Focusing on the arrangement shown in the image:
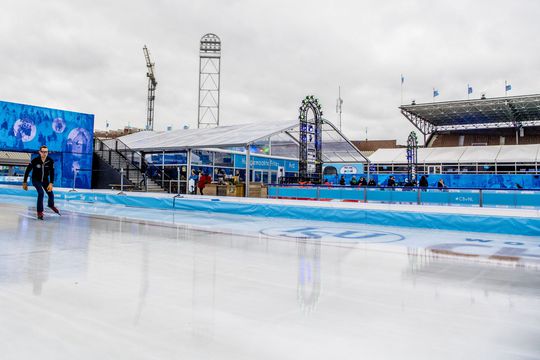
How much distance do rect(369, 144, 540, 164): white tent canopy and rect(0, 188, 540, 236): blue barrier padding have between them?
22.6 metres

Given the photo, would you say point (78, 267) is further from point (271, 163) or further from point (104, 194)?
point (271, 163)

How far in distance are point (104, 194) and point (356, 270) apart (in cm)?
1221

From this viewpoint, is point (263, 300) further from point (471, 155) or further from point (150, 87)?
point (150, 87)

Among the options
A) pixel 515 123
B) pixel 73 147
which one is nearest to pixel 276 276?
pixel 73 147

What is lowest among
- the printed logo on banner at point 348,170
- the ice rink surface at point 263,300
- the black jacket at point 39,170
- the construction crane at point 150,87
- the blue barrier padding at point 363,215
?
the ice rink surface at point 263,300

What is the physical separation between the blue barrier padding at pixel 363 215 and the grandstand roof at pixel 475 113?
28151 millimetres

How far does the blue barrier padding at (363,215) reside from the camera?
25.4 feet

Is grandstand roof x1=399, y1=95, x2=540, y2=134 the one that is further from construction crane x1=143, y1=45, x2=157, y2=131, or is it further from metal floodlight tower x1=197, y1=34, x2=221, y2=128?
construction crane x1=143, y1=45, x2=157, y2=131

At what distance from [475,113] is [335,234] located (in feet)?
125

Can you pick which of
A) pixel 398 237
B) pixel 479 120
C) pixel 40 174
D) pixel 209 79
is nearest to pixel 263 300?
pixel 398 237

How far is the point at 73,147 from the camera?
23.4 metres

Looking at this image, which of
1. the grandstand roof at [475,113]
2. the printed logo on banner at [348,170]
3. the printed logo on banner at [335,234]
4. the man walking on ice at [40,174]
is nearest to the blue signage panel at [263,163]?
the printed logo on banner at [348,170]

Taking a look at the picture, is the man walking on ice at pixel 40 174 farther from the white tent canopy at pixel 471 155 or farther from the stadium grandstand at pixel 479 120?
the stadium grandstand at pixel 479 120

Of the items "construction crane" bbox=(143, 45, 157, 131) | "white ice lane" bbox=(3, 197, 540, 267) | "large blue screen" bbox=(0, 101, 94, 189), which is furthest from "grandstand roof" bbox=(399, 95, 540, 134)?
"construction crane" bbox=(143, 45, 157, 131)
